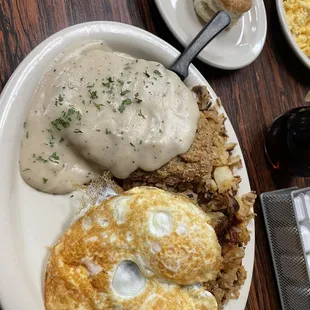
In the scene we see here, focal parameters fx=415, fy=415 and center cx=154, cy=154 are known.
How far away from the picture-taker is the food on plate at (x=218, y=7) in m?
2.08

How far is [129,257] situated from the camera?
137 cm

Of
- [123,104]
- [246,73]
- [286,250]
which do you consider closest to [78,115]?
[123,104]

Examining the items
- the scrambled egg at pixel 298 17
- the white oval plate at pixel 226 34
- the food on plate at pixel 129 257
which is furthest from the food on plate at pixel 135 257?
the scrambled egg at pixel 298 17

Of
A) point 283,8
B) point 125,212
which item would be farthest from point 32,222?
point 283,8

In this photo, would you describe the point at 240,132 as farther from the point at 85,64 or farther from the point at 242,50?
the point at 85,64

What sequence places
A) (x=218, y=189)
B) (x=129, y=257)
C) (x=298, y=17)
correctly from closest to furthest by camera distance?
(x=129, y=257)
(x=218, y=189)
(x=298, y=17)

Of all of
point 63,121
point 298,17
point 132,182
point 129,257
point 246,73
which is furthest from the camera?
point 298,17

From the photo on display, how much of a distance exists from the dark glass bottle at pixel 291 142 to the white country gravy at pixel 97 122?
0.77 metres

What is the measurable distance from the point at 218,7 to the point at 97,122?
99 centimetres

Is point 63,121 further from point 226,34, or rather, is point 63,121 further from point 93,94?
point 226,34

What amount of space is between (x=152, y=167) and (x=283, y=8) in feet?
4.73

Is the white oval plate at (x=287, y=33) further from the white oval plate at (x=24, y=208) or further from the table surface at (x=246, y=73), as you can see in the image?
the white oval plate at (x=24, y=208)

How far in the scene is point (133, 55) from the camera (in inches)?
71.4

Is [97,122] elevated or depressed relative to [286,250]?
elevated
